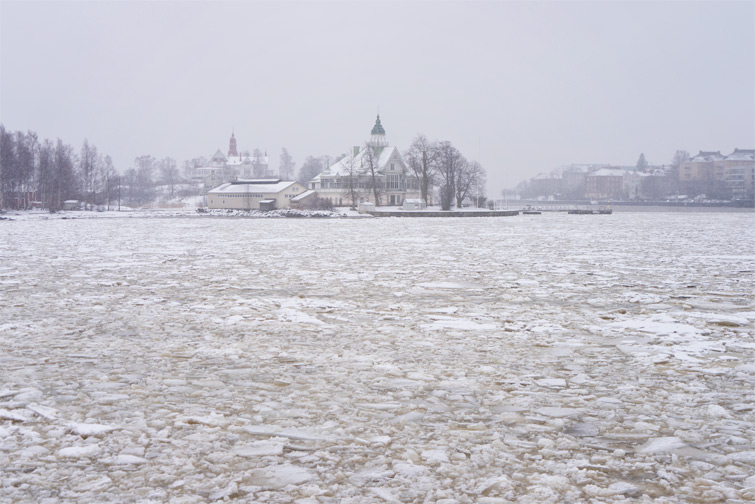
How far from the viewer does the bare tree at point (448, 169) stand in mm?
88188

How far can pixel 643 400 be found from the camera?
4.94 m

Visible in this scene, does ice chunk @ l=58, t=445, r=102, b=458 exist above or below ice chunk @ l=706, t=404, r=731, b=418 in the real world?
above

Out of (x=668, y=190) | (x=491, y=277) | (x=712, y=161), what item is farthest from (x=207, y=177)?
(x=491, y=277)

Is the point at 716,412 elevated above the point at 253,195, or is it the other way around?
the point at 253,195

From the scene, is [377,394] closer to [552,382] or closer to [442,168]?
[552,382]

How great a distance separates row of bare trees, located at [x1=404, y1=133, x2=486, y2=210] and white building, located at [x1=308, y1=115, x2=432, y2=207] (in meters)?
5.53

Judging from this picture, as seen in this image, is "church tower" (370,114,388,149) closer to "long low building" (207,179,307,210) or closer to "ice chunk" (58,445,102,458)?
"long low building" (207,179,307,210)

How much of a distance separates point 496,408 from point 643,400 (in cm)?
122

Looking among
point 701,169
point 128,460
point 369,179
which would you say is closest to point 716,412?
point 128,460

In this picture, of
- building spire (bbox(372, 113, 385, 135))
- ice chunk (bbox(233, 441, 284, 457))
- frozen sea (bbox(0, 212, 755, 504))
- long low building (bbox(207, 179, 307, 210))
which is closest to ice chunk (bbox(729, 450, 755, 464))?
frozen sea (bbox(0, 212, 755, 504))

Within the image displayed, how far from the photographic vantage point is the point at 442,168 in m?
96.2

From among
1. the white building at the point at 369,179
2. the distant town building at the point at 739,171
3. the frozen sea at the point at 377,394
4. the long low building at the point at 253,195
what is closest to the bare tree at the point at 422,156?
the white building at the point at 369,179

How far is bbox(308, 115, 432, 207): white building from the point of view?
105 m

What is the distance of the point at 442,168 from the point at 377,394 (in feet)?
304
